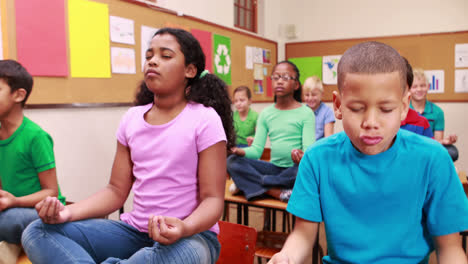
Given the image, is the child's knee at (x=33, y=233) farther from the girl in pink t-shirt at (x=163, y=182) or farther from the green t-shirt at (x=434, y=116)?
the green t-shirt at (x=434, y=116)

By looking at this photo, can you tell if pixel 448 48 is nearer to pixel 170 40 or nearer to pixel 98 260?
pixel 170 40

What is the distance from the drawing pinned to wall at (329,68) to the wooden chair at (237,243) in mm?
4468

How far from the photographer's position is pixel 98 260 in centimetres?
121

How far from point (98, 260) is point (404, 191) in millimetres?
928

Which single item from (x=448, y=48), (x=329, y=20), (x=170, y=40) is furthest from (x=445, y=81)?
(x=170, y=40)

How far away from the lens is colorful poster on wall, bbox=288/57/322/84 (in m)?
5.67

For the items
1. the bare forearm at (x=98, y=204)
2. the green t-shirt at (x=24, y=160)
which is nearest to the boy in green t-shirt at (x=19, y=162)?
the green t-shirt at (x=24, y=160)

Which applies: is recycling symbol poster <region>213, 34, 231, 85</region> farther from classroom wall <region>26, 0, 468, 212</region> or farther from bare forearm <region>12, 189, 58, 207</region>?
bare forearm <region>12, 189, 58, 207</region>

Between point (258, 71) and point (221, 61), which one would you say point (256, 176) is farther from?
point (258, 71)

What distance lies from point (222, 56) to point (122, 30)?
1493mm

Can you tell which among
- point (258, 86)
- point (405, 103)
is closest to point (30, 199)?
point (405, 103)

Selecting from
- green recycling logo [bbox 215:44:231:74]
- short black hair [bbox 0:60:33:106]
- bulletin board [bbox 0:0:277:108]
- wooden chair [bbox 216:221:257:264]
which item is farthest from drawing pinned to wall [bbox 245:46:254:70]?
wooden chair [bbox 216:221:257:264]

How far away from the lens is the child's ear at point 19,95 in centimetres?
175

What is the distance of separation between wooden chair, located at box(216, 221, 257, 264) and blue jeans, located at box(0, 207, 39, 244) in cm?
74
